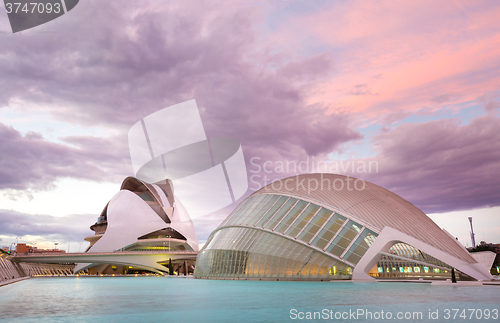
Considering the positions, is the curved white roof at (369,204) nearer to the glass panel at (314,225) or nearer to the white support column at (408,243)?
the glass panel at (314,225)

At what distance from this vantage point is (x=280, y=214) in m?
30.0

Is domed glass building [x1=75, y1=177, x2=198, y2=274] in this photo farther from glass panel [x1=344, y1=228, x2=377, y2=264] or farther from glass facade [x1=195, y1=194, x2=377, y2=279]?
glass panel [x1=344, y1=228, x2=377, y2=264]

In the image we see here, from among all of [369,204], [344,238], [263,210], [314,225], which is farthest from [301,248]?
[369,204]

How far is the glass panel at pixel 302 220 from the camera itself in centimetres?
2797

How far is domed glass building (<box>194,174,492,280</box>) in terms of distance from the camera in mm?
24781

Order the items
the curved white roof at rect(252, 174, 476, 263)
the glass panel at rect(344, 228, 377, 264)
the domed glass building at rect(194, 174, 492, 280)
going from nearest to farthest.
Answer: the domed glass building at rect(194, 174, 492, 280) < the glass panel at rect(344, 228, 377, 264) < the curved white roof at rect(252, 174, 476, 263)

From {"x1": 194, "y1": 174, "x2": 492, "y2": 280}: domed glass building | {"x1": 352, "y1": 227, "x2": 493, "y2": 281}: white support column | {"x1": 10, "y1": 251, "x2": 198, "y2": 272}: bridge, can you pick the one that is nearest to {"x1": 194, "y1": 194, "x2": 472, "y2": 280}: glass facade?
{"x1": 194, "y1": 174, "x2": 492, "y2": 280}: domed glass building

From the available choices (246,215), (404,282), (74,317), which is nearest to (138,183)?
A: (246,215)

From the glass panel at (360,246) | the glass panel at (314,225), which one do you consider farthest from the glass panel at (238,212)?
the glass panel at (360,246)

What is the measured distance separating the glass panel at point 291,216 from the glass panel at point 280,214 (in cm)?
47

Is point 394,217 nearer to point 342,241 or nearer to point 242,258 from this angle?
point 342,241

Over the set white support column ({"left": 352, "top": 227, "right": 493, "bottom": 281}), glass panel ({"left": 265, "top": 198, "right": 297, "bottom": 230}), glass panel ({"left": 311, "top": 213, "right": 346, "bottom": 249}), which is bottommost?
white support column ({"left": 352, "top": 227, "right": 493, "bottom": 281})

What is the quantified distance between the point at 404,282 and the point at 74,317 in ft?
68.7

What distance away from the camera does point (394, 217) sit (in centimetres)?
2733
